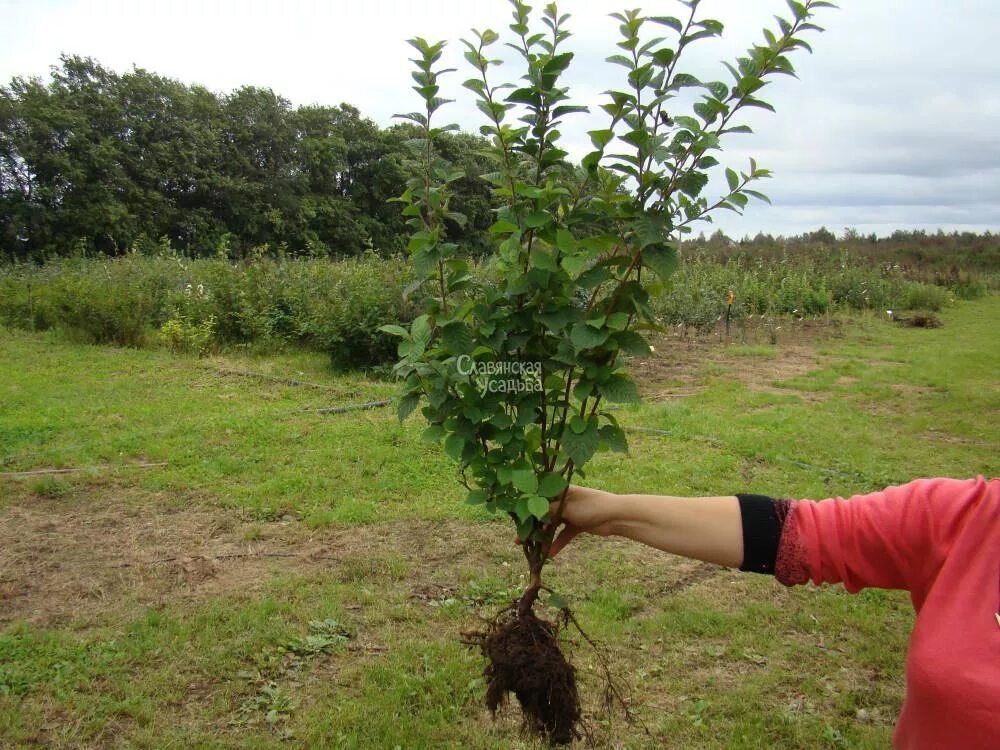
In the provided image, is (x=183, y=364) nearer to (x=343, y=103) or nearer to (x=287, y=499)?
(x=287, y=499)

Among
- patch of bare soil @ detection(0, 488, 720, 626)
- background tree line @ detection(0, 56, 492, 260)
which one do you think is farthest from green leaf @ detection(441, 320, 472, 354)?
background tree line @ detection(0, 56, 492, 260)

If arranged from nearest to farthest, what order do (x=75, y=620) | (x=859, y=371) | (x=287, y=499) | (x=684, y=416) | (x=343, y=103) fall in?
(x=75, y=620)
(x=287, y=499)
(x=684, y=416)
(x=859, y=371)
(x=343, y=103)

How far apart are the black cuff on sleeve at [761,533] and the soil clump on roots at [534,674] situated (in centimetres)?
70

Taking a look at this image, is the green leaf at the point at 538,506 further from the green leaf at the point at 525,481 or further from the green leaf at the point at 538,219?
the green leaf at the point at 538,219

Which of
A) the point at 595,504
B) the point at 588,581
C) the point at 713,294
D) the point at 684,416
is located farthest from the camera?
the point at 713,294

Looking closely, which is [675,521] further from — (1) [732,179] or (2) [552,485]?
(1) [732,179]

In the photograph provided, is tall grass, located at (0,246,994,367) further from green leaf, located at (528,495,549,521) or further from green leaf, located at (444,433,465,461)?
green leaf, located at (528,495,549,521)

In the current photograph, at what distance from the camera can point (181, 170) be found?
29484 mm

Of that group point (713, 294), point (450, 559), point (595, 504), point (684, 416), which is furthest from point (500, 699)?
point (713, 294)

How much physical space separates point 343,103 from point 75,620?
34.8 m

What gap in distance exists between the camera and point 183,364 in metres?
9.57

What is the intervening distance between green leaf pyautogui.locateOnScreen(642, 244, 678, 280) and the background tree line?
21.4 metres

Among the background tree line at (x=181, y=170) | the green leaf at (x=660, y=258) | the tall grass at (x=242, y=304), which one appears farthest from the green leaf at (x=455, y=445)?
the background tree line at (x=181, y=170)

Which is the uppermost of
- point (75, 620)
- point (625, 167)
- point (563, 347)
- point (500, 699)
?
point (625, 167)
